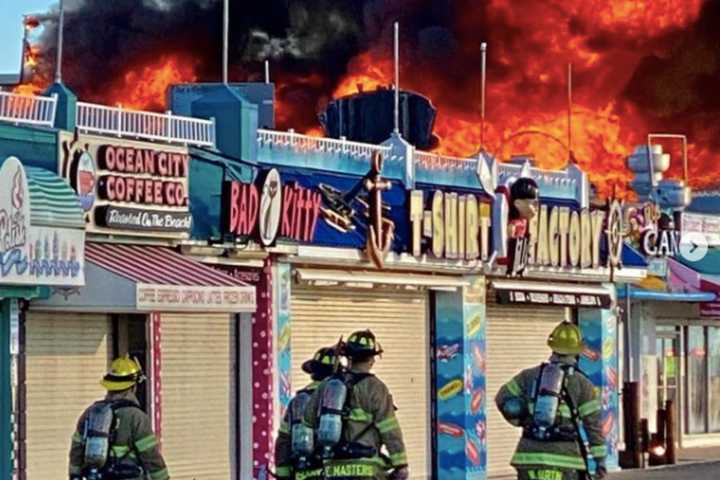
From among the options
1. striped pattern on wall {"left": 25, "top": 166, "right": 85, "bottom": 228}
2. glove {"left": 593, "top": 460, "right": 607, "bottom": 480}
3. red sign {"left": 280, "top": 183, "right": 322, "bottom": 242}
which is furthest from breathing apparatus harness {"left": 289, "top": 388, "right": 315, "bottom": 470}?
red sign {"left": 280, "top": 183, "right": 322, "bottom": 242}

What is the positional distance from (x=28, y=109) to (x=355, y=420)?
679 cm

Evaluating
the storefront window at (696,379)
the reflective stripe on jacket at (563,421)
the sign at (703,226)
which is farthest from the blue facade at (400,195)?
the reflective stripe on jacket at (563,421)

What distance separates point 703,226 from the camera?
3741 centimetres

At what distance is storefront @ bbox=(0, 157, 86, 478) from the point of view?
1941 centimetres

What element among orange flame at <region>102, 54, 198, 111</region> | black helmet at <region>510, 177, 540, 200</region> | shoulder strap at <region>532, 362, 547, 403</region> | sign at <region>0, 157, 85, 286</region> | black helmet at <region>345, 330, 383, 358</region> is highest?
orange flame at <region>102, 54, 198, 111</region>

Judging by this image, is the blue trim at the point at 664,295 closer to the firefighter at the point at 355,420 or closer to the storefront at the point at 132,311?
the storefront at the point at 132,311

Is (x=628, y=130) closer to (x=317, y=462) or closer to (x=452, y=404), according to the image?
(x=452, y=404)

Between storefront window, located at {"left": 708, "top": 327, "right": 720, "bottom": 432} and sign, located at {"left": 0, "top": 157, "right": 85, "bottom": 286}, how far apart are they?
67.8 ft

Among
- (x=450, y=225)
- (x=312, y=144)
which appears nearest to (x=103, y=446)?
(x=312, y=144)

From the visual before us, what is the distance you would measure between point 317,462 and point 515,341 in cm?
1520

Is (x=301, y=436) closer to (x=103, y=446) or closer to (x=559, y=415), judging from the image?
(x=103, y=446)

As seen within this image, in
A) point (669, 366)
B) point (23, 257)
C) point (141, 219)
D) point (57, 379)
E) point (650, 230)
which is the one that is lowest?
point (669, 366)

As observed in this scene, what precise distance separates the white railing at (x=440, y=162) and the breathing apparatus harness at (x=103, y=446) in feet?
42.4

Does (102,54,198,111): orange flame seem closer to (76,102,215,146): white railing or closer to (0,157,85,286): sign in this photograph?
(76,102,215,146): white railing
